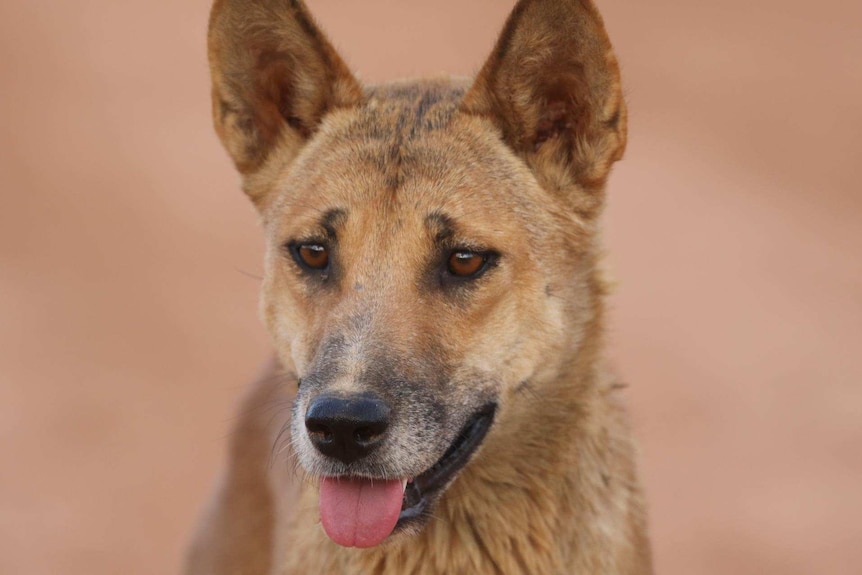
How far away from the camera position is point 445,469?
368cm

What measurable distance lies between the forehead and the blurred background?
0.77m

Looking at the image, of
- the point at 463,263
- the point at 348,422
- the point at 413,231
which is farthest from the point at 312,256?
the point at 348,422

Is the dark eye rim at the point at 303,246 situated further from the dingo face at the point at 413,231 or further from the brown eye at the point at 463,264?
the brown eye at the point at 463,264

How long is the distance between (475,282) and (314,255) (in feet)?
1.70

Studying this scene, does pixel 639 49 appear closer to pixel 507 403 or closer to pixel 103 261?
pixel 103 261

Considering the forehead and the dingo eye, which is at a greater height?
the forehead

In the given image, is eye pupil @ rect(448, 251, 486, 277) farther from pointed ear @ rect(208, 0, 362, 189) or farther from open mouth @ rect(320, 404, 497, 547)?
pointed ear @ rect(208, 0, 362, 189)

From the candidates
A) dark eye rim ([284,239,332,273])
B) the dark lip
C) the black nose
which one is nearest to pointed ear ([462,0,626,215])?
dark eye rim ([284,239,332,273])

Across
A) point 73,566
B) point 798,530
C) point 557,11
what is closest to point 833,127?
point 798,530

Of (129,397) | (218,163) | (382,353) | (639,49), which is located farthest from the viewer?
(639,49)

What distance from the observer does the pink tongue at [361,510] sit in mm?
3564

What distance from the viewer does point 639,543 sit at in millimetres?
4137

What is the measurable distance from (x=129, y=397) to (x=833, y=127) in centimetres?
738

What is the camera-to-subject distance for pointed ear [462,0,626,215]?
385cm
